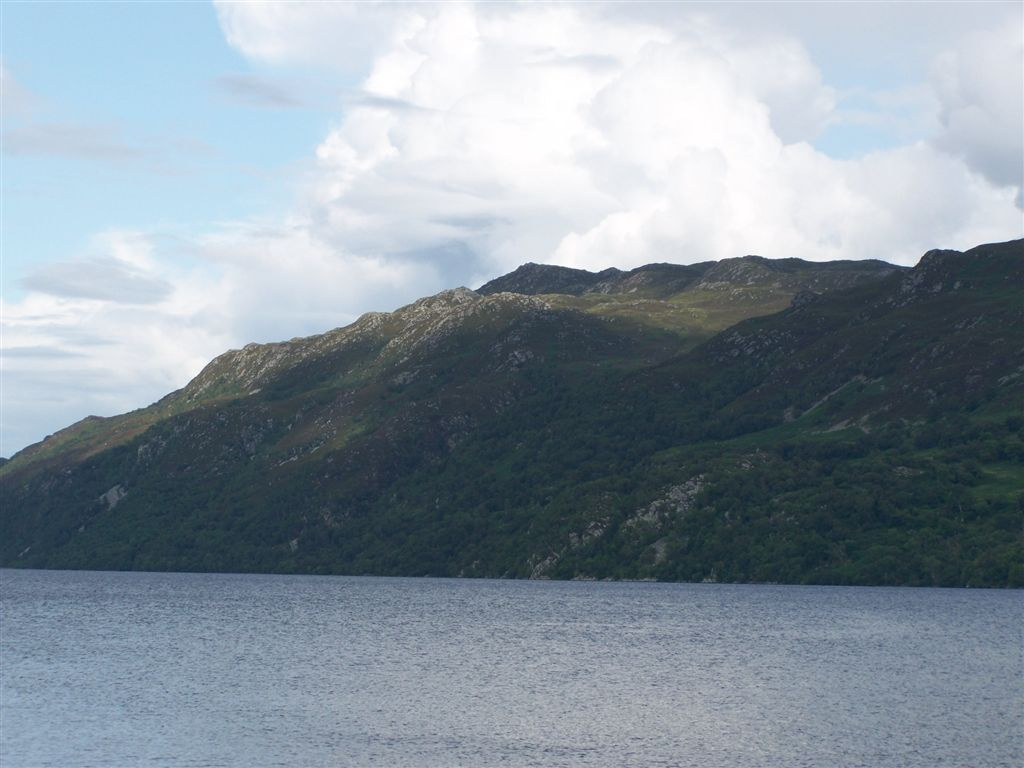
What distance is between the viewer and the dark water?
3194 inches

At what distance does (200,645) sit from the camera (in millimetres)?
150625

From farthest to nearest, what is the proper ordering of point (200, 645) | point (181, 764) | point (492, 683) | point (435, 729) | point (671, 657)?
point (200, 645) → point (671, 657) → point (492, 683) → point (435, 729) → point (181, 764)

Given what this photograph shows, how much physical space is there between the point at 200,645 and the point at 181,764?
7718 cm

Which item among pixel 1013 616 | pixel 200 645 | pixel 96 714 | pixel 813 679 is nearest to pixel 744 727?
pixel 813 679

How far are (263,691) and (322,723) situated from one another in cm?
1904

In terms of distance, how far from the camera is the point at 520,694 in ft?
349

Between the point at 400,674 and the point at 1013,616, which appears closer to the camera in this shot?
the point at 400,674

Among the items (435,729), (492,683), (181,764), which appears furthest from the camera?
(492,683)

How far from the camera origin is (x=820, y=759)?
7950 cm

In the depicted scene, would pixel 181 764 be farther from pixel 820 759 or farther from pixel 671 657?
pixel 671 657

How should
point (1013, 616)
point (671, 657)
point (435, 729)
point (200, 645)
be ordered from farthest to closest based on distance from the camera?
point (1013, 616), point (200, 645), point (671, 657), point (435, 729)

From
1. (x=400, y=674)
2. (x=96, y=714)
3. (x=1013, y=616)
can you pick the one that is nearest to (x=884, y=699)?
(x=400, y=674)

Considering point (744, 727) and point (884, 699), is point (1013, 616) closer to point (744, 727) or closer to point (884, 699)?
point (884, 699)

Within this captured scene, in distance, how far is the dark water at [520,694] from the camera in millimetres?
81125
